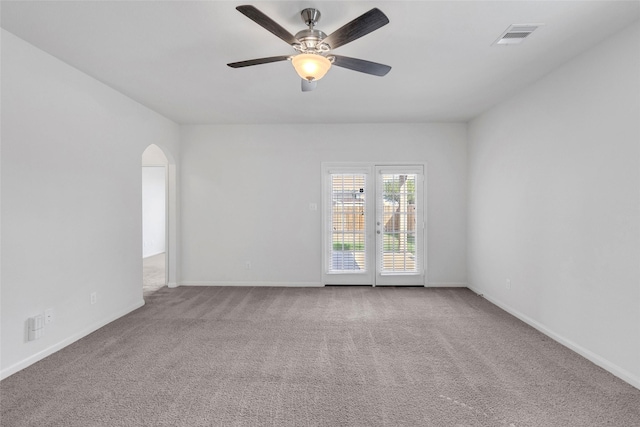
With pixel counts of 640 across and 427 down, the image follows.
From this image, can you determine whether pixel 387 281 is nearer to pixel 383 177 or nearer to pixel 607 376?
pixel 383 177

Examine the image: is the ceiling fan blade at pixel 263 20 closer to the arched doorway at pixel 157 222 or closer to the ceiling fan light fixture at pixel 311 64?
the ceiling fan light fixture at pixel 311 64

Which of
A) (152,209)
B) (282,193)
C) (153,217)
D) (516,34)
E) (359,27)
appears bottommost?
(153,217)

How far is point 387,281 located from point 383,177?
1699mm

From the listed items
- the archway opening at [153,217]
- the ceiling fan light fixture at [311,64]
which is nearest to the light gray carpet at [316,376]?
the ceiling fan light fixture at [311,64]

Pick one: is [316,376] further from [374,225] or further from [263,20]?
[374,225]

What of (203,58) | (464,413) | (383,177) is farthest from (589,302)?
(203,58)

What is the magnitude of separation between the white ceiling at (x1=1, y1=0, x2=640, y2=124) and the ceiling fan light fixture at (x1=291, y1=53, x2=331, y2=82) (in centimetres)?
32

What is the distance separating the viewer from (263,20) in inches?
74.8

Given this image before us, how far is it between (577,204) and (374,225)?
280 centimetres

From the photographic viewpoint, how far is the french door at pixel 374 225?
5289 mm

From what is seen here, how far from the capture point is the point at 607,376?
2494mm

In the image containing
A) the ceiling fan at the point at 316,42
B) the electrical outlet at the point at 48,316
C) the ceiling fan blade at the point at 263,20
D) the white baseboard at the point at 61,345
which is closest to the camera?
the ceiling fan blade at the point at 263,20

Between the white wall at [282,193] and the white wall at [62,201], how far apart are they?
1191 mm

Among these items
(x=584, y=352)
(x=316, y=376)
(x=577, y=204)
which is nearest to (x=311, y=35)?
(x=316, y=376)
